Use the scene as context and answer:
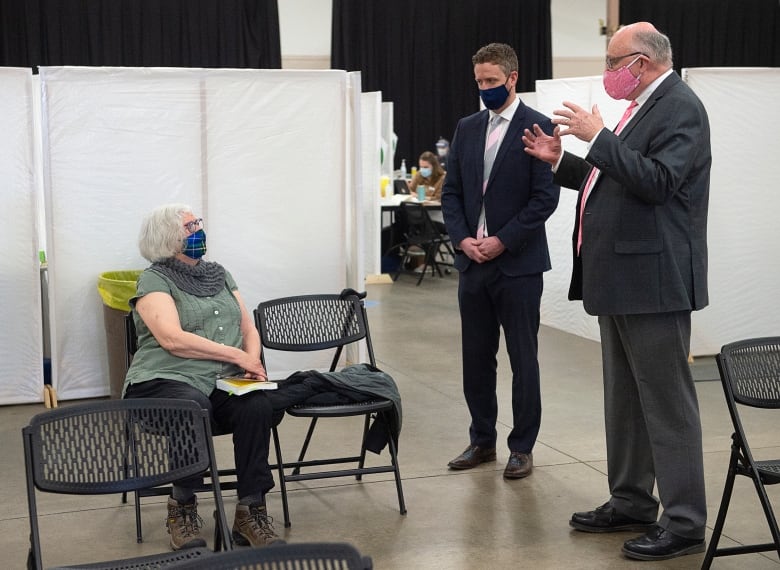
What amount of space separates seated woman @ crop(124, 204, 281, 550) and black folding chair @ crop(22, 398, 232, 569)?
720 millimetres

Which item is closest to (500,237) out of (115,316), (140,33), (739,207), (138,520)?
(138,520)

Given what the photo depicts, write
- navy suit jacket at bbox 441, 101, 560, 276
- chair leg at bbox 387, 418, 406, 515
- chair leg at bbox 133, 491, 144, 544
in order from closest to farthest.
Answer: chair leg at bbox 133, 491, 144, 544 < chair leg at bbox 387, 418, 406, 515 < navy suit jacket at bbox 441, 101, 560, 276

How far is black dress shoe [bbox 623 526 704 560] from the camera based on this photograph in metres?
3.35

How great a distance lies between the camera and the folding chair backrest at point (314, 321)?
4180 millimetres

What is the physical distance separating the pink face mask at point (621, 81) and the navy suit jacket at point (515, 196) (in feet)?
2.88

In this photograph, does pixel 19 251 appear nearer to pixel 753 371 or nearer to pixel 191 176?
pixel 191 176

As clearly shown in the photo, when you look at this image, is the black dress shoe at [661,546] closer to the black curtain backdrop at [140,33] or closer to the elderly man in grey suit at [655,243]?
the elderly man in grey suit at [655,243]

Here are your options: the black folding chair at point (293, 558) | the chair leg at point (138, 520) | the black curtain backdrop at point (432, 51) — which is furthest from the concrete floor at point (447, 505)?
the black curtain backdrop at point (432, 51)

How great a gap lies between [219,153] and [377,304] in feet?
11.6

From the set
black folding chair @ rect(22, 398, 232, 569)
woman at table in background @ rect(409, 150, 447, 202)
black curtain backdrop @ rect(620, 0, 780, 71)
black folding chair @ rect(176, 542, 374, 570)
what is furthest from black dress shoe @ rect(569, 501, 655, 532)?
black curtain backdrop @ rect(620, 0, 780, 71)

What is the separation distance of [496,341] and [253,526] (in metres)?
1.38

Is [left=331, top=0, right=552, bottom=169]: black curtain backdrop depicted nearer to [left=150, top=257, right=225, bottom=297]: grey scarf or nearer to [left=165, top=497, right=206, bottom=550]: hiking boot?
[left=150, top=257, right=225, bottom=297]: grey scarf

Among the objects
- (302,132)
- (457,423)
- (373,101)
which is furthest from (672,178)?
(373,101)

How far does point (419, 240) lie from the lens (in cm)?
1045
